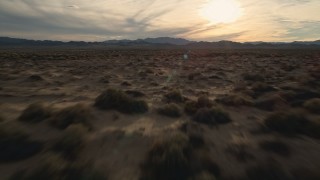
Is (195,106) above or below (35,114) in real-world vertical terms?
below

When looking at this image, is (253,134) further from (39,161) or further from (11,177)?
(11,177)

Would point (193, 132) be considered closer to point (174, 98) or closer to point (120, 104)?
point (120, 104)

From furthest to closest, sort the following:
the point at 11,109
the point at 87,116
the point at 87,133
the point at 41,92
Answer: the point at 41,92
the point at 11,109
the point at 87,116
the point at 87,133

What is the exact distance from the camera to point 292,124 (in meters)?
8.85

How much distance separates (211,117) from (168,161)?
4171 millimetres

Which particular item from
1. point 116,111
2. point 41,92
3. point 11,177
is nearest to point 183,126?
point 116,111

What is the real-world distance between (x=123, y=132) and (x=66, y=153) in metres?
2.18

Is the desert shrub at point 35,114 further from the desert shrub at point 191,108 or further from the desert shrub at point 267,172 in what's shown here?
the desert shrub at point 267,172

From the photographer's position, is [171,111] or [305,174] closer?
[305,174]

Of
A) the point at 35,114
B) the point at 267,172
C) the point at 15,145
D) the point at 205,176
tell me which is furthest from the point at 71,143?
the point at 267,172

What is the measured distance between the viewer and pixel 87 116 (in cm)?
948

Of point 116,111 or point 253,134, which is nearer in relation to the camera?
point 253,134

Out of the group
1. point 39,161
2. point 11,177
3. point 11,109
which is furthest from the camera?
point 11,109

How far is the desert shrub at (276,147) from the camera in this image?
23.4ft
